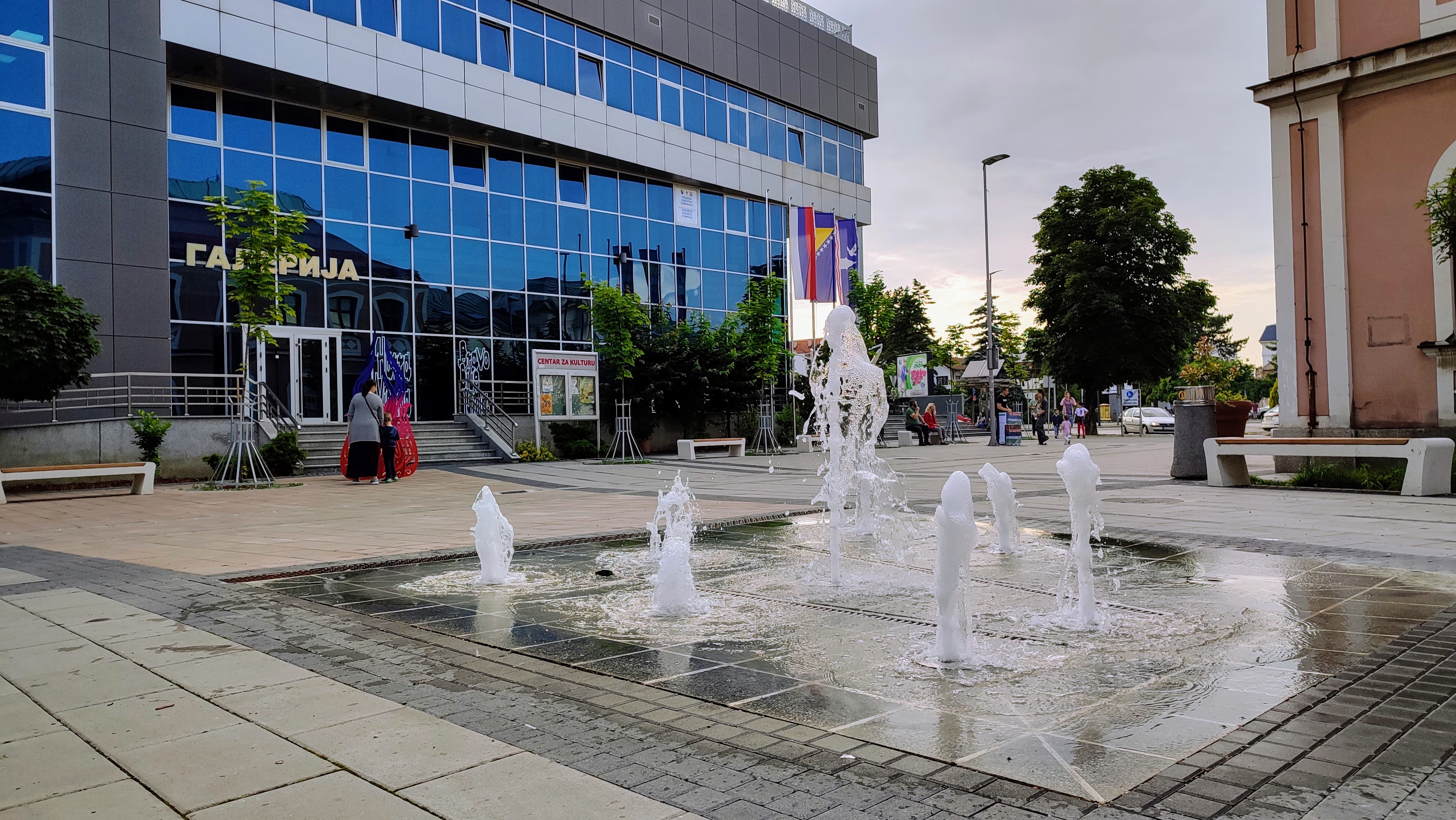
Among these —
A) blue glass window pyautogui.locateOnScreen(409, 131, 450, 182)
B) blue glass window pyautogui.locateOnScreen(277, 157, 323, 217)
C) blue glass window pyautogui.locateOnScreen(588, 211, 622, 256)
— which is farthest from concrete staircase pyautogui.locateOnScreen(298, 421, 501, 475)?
blue glass window pyautogui.locateOnScreen(588, 211, 622, 256)

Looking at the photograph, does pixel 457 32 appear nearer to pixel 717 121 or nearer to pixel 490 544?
pixel 717 121

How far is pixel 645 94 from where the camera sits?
3325 centimetres

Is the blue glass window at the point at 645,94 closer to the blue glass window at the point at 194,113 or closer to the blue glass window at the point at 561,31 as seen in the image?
the blue glass window at the point at 561,31

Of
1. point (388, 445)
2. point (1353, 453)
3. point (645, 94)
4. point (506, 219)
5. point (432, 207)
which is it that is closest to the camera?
point (1353, 453)

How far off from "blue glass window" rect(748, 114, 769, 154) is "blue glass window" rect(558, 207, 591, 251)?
874 cm

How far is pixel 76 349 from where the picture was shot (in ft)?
57.1

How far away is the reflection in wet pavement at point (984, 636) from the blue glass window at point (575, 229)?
24.4 metres

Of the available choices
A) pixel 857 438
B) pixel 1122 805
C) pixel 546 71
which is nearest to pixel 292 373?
pixel 546 71

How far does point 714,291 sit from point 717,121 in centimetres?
645

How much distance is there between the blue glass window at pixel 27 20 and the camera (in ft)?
65.5

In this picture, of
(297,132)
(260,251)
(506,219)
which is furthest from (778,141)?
(260,251)

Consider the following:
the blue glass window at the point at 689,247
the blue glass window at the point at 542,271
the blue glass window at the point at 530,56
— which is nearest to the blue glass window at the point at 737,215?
the blue glass window at the point at 689,247

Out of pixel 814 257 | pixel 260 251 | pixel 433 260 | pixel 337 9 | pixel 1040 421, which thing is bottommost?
pixel 1040 421

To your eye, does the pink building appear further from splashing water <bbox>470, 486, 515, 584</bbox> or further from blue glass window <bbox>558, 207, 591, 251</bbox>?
blue glass window <bbox>558, 207, 591, 251</bbox>
